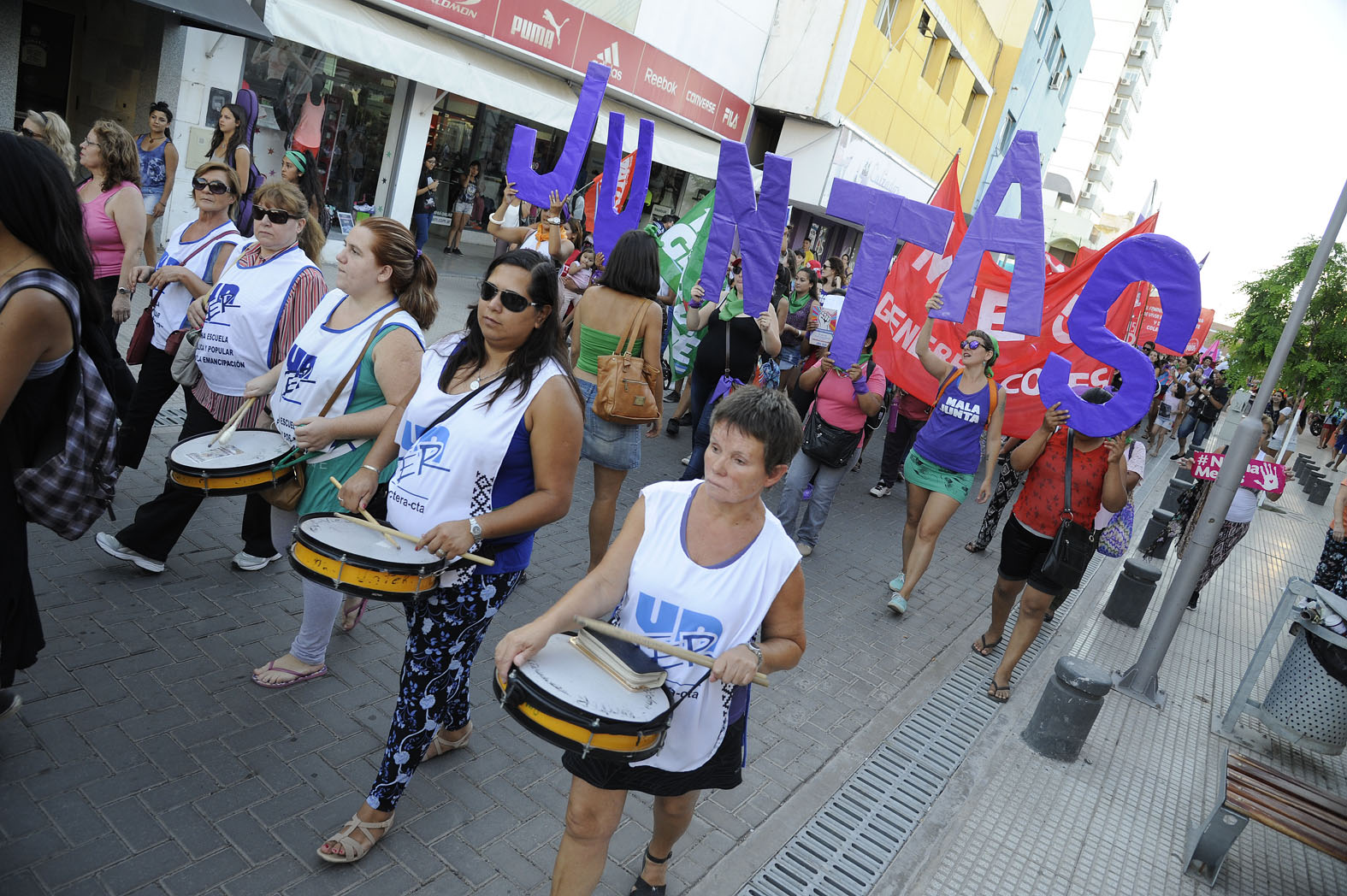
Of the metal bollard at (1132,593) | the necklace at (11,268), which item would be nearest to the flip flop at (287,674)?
the necklace at (11,268)

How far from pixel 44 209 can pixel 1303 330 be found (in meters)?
26.7

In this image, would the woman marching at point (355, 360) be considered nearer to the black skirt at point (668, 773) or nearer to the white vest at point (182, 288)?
the white vest at point (182, 288)

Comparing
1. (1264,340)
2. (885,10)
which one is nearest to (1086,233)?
(1264,340)

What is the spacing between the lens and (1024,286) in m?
6.00

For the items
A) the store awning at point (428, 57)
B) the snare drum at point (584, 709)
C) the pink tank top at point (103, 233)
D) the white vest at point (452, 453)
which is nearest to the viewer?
the snare drum at point (584, 709)

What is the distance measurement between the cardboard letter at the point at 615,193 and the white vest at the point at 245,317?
140 inches

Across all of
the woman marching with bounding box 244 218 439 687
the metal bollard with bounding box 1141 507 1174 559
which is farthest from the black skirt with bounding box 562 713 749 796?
the metal bollard with bounding box 1141 507 1174 559

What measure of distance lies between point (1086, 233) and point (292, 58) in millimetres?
54598

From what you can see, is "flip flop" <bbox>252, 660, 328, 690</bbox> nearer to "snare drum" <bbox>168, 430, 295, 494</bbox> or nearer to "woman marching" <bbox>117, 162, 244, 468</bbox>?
"snare drum" <bbox>168, 430, 295, 494</bbox>

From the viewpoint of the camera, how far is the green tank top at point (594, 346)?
17.2ft

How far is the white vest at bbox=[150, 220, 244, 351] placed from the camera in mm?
4621

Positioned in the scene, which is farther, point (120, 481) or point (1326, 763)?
point (1326, 763)

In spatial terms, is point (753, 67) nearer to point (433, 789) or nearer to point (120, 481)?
point (120, 481)

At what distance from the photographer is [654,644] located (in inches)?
93.4
